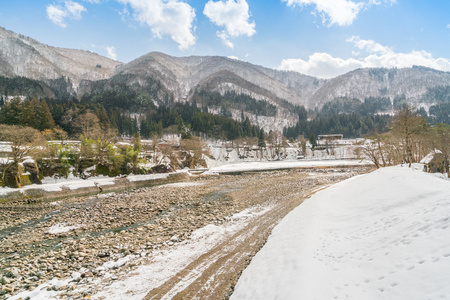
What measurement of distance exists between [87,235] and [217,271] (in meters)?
9.06

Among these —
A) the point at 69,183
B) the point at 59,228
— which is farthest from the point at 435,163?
the point at 69,183

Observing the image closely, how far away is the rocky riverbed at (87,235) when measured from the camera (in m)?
8.05

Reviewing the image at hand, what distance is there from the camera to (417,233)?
19.2 feet

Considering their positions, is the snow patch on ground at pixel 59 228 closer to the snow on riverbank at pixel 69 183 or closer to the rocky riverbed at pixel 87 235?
the rocky riverbed at pixel 87 235

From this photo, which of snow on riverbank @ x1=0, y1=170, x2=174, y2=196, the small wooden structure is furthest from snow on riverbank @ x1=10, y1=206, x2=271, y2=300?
the small wooden structure

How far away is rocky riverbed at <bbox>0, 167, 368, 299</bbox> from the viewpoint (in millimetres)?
8047

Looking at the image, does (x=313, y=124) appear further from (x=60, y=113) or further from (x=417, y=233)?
(x=417, y=233)

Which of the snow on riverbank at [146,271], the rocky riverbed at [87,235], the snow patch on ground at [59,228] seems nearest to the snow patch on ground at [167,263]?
the snow on riverbank at [146,271]

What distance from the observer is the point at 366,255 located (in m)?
6.24

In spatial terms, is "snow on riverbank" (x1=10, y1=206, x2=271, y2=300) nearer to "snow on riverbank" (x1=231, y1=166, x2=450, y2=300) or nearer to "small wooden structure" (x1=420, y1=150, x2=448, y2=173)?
"snow on riverbank" (x1=231, y1=166, x2=450, y2=300)

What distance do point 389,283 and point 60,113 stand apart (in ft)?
286

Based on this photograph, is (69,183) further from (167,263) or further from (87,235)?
(167,263)

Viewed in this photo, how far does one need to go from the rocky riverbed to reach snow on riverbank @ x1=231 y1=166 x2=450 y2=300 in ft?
18.4

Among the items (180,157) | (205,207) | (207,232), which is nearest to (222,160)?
(180,157)
